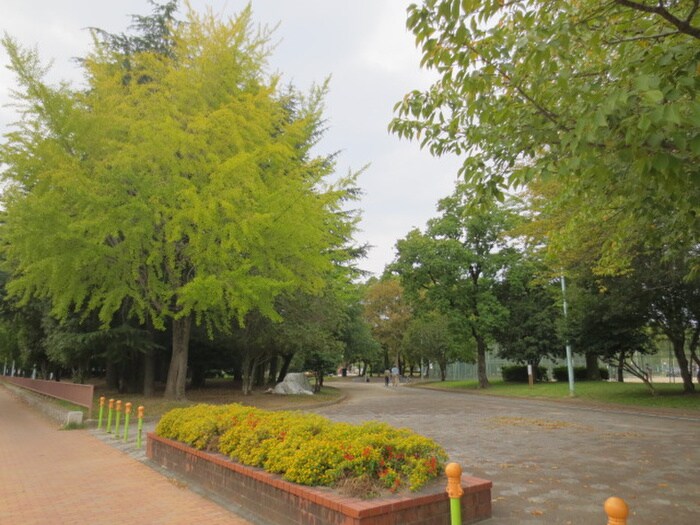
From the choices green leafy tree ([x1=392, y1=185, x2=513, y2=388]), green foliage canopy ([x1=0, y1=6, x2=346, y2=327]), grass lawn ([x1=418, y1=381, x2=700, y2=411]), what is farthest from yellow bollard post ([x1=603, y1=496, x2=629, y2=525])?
green leafy tree ([x1=392, y1=185, x2=513, y2=388])

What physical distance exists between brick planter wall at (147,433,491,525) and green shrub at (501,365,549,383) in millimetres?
34172

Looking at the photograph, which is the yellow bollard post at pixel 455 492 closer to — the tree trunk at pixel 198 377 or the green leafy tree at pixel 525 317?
the tree trunk at pixel 198 377

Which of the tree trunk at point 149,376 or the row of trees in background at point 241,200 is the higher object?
the row of trees in background at point 241,200

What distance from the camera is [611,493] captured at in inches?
259

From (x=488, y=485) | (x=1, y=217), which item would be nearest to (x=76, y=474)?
(x=488, y=485)

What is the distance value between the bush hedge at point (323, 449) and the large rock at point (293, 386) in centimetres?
2012

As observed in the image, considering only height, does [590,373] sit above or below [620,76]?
below

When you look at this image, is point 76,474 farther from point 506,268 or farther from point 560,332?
point 506,268

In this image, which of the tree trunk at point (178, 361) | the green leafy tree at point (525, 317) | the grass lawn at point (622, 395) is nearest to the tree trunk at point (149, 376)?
the tree trunk at point (178, 361)

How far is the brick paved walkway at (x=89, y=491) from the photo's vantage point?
6.26m

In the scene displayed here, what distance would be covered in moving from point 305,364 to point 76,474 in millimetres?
25744

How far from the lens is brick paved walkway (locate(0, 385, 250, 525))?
626 cm

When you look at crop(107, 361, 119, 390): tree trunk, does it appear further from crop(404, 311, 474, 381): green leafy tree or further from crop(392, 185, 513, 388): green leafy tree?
crop(404, 311, 474, 381): green leafy tree

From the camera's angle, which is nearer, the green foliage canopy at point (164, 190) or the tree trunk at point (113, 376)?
the green foliage canopy at point (164, 190)
